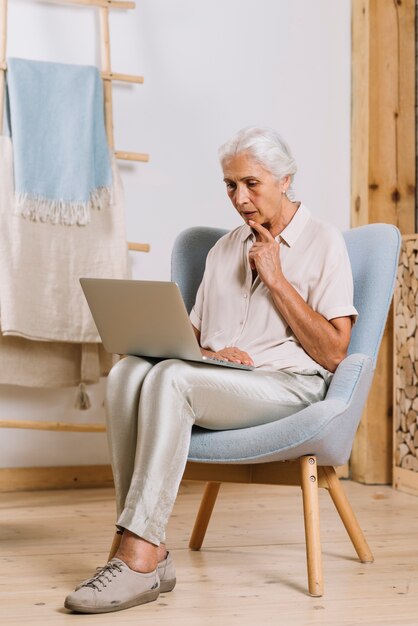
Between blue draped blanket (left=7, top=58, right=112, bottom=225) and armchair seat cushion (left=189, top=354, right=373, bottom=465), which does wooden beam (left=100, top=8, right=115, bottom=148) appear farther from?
Answer: armchair seat cushion (left=189, top=354, right=373, bottom=465)

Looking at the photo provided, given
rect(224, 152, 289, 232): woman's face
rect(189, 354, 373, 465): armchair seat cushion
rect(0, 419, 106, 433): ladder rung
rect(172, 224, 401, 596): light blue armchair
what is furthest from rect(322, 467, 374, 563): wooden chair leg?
rect(0, 419, 106, 433): ladder rung

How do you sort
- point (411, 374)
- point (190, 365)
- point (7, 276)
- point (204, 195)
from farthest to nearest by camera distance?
point (204, 195), point (411, 374), point (7, 276), point (190, 365)

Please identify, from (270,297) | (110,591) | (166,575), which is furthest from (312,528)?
(270,297)

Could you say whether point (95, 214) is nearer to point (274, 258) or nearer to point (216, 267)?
point (216, 267)

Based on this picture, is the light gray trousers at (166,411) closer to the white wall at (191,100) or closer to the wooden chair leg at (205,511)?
the wooden chair leg at (205,511)

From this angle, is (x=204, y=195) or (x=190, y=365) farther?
(x=204, y=195)

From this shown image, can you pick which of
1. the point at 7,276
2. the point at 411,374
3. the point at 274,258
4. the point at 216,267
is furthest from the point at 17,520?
the point at 411,374

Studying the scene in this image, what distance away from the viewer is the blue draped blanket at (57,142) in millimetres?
3209

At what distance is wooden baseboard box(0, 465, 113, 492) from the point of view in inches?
135

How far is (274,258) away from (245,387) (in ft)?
1.10

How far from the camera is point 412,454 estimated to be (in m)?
3.44

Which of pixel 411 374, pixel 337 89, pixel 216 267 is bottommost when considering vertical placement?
pixel 411 374

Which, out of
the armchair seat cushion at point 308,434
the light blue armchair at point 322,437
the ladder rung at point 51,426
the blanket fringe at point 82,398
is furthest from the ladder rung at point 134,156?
the armchair seat cushion at point 308,434

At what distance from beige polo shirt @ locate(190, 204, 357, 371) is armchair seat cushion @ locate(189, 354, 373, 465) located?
14 cm
